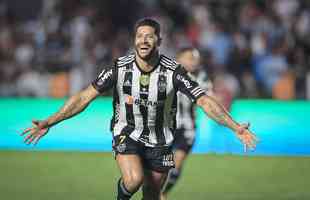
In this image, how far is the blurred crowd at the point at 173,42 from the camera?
622 inches

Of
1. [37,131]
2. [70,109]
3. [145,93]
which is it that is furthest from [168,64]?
[37,131]

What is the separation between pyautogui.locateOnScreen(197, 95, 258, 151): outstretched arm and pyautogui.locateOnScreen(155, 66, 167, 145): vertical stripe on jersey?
1.07 ft

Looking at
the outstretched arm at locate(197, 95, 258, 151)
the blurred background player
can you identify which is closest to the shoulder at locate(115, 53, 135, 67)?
the outstretched arm at locate(197, 95, 258, 151)

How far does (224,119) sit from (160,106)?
0.61 meters

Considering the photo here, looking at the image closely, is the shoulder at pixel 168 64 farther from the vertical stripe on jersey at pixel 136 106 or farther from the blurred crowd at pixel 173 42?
the blurred crowd at pixel 173 42

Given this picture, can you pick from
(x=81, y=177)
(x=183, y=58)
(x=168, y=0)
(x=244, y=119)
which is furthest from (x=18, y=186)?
(x=168, y=0)

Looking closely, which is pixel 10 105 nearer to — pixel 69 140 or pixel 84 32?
pixel 69 140

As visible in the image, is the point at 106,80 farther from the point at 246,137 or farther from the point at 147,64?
the point at 246,137

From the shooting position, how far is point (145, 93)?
7.11 m

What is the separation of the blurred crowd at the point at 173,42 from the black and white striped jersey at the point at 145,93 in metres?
7.74

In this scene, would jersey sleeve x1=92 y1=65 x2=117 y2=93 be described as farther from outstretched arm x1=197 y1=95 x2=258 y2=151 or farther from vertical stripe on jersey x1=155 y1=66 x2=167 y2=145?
outstretched arm x1=197 y1=95 x2=258 y2=151

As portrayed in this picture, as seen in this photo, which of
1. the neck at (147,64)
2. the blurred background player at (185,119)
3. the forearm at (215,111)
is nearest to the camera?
the forearm at (215,111)

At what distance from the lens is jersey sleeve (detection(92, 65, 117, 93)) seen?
7.08 meters

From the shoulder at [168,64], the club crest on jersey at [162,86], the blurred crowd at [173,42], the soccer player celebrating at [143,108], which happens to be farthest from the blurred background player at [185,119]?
the blurred crowd at [173,42]
